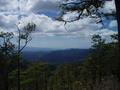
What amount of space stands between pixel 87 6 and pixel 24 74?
63562 mm

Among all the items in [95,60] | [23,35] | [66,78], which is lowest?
[66,78]

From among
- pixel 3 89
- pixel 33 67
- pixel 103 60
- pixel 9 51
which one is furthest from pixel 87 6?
pixel 33 67

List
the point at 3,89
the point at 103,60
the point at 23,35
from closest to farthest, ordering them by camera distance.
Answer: the point at 3,89, the point at 23,35, the point at 103,60

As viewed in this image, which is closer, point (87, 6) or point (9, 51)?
point (87, 6)

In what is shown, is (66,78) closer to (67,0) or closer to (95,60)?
(95,60)

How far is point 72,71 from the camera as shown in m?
92.7

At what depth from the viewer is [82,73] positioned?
79500mm

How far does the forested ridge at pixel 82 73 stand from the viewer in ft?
165

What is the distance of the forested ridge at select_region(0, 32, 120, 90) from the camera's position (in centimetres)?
5031

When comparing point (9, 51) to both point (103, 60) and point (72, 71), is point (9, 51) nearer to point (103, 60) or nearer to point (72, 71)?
point (103, 60)

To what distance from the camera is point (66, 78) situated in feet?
293

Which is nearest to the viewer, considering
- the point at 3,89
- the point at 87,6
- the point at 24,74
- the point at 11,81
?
the point at 87,6

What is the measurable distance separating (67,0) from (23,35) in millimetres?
29330

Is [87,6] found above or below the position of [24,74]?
above
